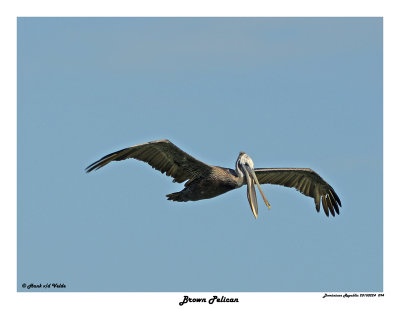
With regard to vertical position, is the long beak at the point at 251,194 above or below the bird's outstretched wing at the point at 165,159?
below

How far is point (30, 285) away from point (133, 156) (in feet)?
10.8

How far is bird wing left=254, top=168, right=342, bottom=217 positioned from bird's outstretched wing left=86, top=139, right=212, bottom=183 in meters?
2.01

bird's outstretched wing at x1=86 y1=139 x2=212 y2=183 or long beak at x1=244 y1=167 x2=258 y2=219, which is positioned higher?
bird's outstretched wing at x1=86 y1=139 x2=212 y2=183

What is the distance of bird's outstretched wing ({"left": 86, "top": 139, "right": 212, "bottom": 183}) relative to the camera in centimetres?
1574

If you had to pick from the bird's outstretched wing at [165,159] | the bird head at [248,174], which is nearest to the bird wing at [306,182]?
the bird head at [248,174]

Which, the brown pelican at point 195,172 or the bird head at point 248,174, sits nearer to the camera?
the brown pelican at point 195,172

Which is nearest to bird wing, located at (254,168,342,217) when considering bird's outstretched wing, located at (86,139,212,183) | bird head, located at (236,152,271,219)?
bird head, located at (236,152,271,219)

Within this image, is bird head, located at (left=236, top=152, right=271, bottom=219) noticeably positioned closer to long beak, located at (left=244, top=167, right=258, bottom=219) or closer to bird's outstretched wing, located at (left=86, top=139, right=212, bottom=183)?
long beak, located at (left=244, top=167, right=258, bottom=219)

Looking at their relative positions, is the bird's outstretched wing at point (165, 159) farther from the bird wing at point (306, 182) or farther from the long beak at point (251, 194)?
the bird wing at point (306, 182)

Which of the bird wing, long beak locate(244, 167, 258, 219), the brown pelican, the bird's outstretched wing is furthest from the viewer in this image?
the bird wing

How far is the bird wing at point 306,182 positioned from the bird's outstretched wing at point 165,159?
2.01 meters

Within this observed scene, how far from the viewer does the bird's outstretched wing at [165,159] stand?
15742 mm

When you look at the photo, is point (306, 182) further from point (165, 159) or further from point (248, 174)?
point (165, 159)

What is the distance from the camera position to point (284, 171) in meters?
18.4
